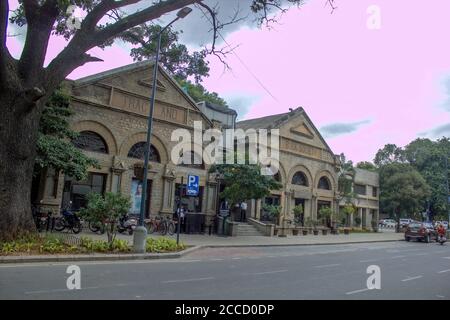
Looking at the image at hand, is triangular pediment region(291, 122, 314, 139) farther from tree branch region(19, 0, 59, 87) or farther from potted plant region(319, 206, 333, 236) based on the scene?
tree branch region(19, 0, 59, 87)

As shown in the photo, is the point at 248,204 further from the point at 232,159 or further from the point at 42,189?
the point at 42,189

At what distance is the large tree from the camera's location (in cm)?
1318

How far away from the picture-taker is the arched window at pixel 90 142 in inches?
922

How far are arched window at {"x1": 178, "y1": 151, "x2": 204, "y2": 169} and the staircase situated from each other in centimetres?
478

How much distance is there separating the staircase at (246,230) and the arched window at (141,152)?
703 cm

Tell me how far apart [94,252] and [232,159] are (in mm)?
14264

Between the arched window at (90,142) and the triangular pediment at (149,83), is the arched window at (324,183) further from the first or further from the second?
the arched window at (90,142)

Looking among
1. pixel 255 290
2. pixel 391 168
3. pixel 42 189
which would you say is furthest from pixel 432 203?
pixel 255 290

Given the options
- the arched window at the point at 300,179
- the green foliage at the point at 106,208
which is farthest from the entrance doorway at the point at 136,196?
the arched window at the point at 300,179

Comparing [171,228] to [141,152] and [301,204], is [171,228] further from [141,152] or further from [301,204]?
[301,204]

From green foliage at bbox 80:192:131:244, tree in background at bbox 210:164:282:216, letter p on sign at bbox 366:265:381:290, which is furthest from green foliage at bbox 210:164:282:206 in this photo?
letter p on sign at bbox 366:265:381:290

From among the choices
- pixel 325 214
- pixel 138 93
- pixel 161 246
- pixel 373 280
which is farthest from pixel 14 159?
pixel 325 214

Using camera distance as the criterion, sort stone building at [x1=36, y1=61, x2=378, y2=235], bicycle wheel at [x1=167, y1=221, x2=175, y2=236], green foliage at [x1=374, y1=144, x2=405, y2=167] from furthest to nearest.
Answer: green foliage at [x1=374, y1=144, x2=405, y2=167] < bicycle wheel at [x1=167, y1=221, x2=175, y2=236] < stone building at [x1=36, y1=61, x2=378, y2=235]

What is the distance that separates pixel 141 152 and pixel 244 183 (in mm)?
6302
